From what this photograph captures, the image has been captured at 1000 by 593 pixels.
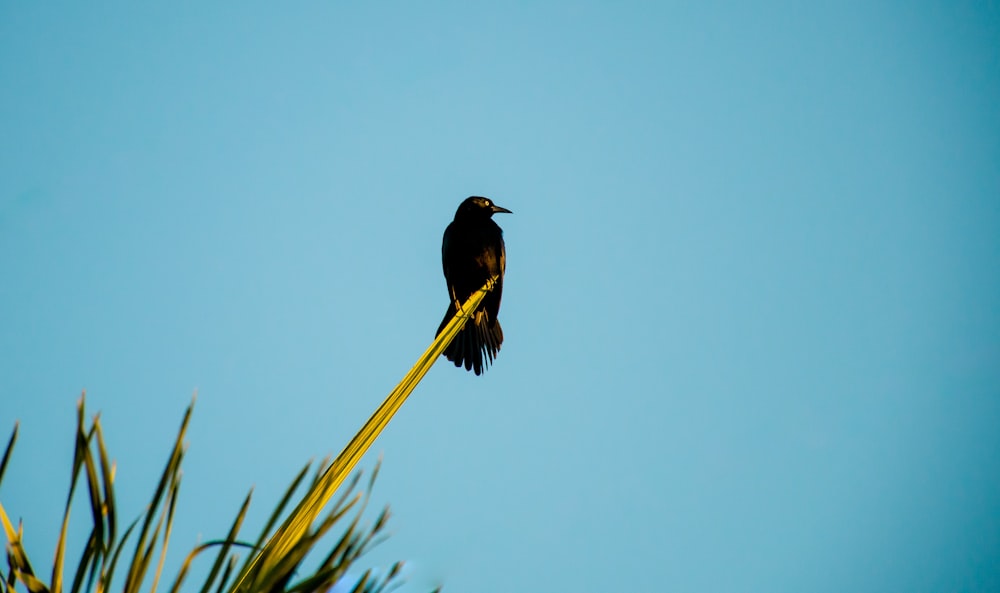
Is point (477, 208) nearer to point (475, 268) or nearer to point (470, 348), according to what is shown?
point (475, 268)

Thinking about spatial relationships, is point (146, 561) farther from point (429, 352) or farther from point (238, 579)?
point (429, 352)

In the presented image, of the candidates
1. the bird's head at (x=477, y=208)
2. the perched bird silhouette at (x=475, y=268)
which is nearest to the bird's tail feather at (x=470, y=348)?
the perched bird silhouette at (x=475, y=268)

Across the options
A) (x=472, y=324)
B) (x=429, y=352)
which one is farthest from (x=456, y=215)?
(x=429, y=352)

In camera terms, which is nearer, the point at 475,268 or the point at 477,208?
the point at 475,268

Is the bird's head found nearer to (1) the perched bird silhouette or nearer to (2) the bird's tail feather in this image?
(1) the perched bird silhouette

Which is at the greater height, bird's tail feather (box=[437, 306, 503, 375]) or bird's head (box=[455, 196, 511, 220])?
bird's head (box=[455, 196, 511, 220])

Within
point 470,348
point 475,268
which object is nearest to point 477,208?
point 475,268

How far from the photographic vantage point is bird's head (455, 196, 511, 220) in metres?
4.86

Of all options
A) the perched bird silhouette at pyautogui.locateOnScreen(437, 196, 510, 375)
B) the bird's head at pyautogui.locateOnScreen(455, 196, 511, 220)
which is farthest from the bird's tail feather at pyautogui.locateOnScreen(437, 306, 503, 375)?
the bird's head at pyautogui.locateOnScreen(455, 196, 511, 220)

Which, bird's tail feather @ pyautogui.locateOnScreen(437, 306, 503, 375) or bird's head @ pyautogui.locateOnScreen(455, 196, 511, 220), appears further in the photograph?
bird's head @ pyautogui.locateOnScreen(455, 196, 511, 220)

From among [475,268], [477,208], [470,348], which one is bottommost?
[470,348]

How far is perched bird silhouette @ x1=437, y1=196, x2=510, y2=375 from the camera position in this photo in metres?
3.97

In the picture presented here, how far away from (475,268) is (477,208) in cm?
55

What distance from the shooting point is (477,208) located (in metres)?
4.90
